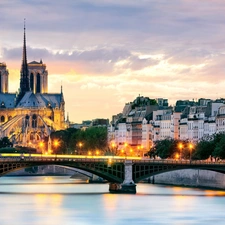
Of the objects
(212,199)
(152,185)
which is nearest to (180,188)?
(152,185)

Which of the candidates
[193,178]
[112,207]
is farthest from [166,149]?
[112,207]

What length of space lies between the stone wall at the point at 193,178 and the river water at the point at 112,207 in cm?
294

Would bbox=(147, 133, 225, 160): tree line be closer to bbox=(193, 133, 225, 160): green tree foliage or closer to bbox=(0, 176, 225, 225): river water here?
bbox=(193, 133, 225, 160): green tree foliage

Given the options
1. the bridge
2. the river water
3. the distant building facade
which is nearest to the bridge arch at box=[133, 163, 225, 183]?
the bridge

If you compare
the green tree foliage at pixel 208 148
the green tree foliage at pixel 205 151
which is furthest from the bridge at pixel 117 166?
the green tree foliage at pixel 205 151

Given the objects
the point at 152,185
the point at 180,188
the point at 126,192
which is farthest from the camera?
the point at 152,185

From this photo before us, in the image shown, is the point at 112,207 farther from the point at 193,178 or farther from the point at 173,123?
the point at 173,123

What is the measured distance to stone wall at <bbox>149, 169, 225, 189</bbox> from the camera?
127 meters

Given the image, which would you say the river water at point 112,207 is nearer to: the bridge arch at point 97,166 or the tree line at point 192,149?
the bridge arch at point 97,166

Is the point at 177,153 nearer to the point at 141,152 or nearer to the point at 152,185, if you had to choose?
the point at 152,185

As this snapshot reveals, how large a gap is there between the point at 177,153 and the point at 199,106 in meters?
16.5

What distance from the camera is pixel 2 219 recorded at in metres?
94.8

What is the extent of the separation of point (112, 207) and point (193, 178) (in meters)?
31.5

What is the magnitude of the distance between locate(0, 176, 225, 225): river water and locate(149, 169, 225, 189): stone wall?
9.66 ft
